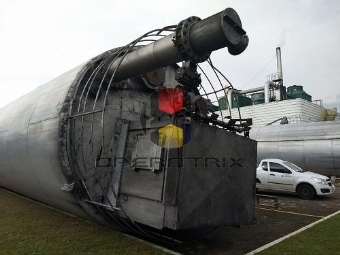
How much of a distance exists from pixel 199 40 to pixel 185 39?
23 centimetres

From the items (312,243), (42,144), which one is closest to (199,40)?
(42,144)

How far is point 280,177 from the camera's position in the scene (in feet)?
46.1

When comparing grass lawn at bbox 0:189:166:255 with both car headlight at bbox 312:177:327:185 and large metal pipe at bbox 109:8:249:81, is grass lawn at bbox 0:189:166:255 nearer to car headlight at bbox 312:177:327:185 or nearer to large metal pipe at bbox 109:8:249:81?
large metal pipe at bbox 109:8:249:81

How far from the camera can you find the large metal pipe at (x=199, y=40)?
4273 mm

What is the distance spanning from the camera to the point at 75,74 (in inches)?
261

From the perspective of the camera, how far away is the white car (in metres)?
13.0

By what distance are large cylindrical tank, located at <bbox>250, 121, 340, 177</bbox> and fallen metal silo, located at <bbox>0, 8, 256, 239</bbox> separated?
46.2ft

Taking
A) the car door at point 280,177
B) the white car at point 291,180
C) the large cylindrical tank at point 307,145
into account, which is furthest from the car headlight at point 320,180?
the large cylindrical tank at point 307,145

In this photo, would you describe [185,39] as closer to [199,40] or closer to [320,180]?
[199,40]

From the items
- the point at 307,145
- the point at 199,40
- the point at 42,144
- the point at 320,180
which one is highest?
the point at 307,145

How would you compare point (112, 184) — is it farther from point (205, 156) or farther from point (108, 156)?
point (205, 156)

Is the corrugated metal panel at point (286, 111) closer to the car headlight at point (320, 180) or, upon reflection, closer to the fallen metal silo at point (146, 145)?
the car headlight at point (320, 180)

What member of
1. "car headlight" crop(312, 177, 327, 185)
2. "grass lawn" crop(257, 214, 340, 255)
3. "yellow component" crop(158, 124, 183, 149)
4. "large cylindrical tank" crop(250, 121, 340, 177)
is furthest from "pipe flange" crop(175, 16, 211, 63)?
"large cylindrical tank" crop(250, 121, 340, 177)

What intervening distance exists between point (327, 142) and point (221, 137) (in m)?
15.5
